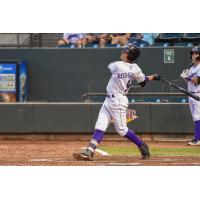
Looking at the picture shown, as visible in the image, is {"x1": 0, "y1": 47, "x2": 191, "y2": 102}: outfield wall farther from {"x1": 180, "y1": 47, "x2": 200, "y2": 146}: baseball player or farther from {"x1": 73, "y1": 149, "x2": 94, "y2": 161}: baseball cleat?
{"x1": 73, "y1": 149, "x2": 94, "y2": 161}: baseball cleat

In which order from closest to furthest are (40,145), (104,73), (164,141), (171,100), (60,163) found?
(60,163) → (40,145) → (164,141) → (171,100) → (104,73)

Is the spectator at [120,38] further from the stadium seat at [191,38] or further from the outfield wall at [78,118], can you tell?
the outfield wall at [78,118]

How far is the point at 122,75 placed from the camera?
Result: 10336 millimetres

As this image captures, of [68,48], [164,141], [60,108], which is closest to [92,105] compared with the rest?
[60,108]

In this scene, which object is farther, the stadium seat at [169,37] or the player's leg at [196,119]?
the stadium seat at [169,37]

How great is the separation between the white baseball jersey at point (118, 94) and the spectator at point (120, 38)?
7470 mm

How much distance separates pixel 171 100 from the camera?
16.3 meters

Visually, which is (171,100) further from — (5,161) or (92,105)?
(5,161)

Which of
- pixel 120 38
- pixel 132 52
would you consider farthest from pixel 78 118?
pixel 132 52

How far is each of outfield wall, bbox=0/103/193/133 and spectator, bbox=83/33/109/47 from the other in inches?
135

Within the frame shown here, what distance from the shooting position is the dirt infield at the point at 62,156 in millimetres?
9849

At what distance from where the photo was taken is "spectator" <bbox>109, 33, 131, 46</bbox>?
1786 cm

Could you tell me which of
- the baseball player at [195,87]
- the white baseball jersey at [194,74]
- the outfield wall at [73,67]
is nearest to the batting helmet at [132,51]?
the baseball player at [195,87]

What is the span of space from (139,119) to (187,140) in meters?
1.18
